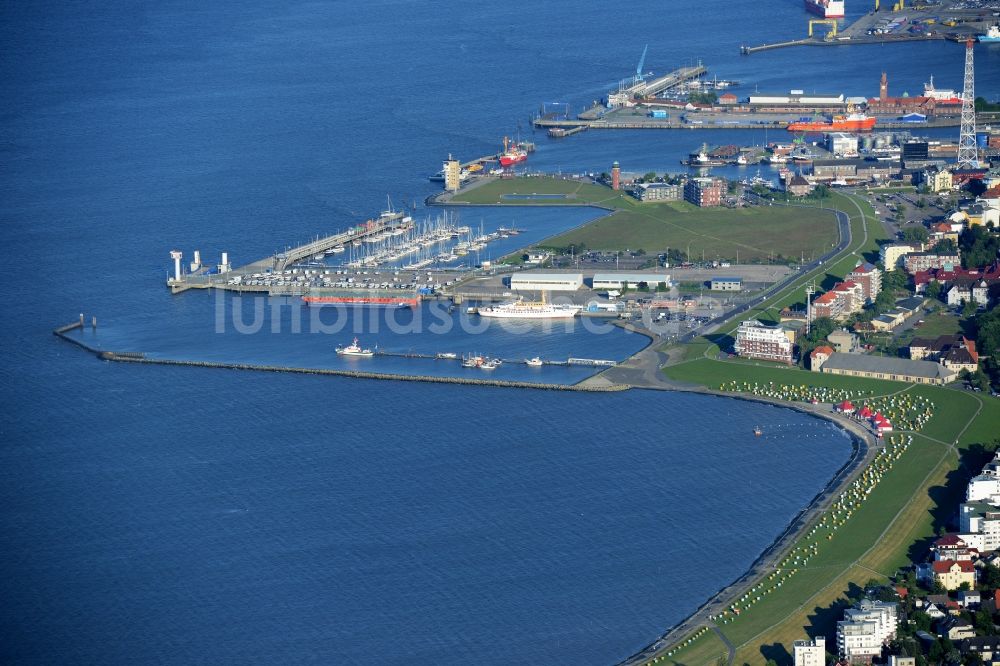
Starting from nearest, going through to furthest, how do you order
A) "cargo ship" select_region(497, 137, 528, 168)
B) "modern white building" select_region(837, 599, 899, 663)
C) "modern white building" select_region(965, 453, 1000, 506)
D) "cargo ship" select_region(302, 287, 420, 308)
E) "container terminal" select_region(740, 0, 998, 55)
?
1. "modern white building" select_region(837, 599, 899, 663)
2. "modern white building" select_region(965, 453, 1000, 506)
3. "cargo ship" select_region(302, 287, 420, 308)
4. "cargo ship" select_region(497, 137, 528, 168)
5. "container terminal" select_region(740, 0, 998, 55)

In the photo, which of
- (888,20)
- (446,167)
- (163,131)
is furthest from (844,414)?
(888,20)

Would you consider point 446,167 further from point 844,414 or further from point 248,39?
point 248,39

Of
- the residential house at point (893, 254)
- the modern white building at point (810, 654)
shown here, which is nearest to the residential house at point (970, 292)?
the residential house at point (893, 254)

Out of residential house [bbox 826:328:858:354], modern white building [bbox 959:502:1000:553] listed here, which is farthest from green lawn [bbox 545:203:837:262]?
modern white building [bbox 959:502:1000:553]

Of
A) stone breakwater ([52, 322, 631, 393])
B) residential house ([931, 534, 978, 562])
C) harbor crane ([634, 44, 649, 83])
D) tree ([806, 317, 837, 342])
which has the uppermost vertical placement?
harbor crane ([634, 44, 649, 83])

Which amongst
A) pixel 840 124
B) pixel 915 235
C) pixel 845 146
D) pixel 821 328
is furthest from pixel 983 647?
pixel 840 124

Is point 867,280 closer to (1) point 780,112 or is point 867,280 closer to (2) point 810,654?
(2) point 810,654

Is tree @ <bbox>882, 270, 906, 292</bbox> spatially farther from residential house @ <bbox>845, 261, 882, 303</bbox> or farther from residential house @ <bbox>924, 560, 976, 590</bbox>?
residential house @ <bbox>924, 560, 976, 590</bbox>

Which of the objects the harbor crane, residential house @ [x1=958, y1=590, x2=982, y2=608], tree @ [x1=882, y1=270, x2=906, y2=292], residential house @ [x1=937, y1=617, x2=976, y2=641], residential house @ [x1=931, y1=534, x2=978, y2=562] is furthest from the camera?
the harbor crane
